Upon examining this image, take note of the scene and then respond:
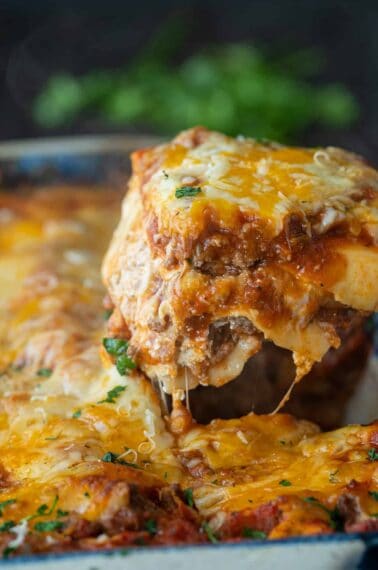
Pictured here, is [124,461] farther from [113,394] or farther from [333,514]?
[333,514]

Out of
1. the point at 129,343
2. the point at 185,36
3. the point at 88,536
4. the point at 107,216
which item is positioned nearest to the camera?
the point at 88,536

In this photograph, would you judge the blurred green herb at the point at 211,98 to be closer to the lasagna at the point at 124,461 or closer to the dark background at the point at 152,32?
the dark background at the point at 152,32

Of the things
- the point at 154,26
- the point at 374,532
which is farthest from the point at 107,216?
the point at 154,26

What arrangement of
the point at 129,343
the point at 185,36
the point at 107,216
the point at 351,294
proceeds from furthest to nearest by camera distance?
the point at 185,36
the point at 107,216
the point at 129,343
the point at 351,294

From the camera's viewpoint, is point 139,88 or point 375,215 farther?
point 139,88

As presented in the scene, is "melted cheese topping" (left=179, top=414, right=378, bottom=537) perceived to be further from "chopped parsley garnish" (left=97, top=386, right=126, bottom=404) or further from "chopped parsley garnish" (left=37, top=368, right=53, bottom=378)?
"chopped parsley garnish" (left=37, top=368, right=53, bottom=378)

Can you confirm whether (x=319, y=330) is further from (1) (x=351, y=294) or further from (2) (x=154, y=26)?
(2) (x=154, y=26)

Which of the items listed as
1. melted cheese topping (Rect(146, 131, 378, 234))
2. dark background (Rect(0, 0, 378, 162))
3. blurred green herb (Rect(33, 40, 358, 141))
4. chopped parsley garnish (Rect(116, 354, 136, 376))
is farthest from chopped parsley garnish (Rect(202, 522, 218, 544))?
dark background (Rect(0, 0, 378, 162))
